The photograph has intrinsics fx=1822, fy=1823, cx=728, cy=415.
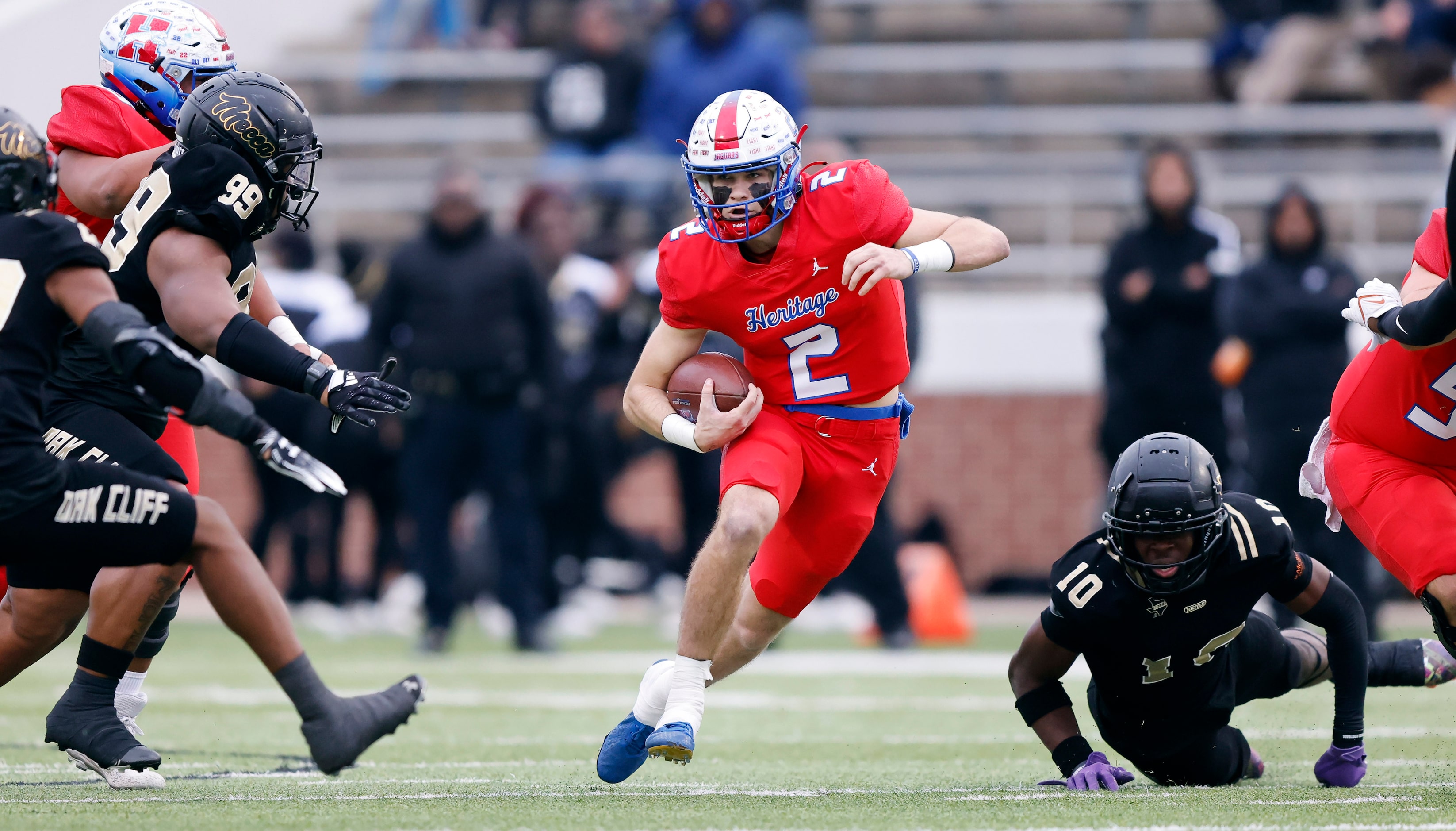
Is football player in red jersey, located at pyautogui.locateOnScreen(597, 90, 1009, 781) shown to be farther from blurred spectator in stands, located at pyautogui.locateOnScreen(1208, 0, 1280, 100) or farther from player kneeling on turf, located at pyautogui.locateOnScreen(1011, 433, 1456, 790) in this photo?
blurred spectator in stands, located at pyautogui.locateOnScreen(1208, 0, 1280, 100)

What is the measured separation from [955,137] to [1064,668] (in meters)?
10.2

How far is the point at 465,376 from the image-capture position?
31.6 ft

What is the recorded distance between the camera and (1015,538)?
43.0ft

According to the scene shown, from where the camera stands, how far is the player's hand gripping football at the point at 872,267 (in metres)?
4.80

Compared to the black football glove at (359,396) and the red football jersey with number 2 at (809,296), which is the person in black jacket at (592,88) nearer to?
the red football jersey with number 2 at (809,296)

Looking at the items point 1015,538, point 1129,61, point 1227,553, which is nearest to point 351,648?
point 1015,538

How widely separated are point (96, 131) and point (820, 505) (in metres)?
2.36

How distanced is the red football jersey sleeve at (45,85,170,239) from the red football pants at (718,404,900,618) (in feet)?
6.54

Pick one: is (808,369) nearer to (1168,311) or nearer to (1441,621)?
(1441,621)

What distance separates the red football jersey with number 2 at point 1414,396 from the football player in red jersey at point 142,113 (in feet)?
9.85

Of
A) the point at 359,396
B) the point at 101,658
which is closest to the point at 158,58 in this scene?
the point at 359,396

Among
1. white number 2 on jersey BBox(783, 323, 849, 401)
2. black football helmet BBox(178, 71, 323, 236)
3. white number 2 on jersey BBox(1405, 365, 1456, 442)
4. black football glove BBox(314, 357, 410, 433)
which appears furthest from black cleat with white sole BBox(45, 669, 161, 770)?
white number 2 on jersey BBox(1405, 365, 1456, 442)

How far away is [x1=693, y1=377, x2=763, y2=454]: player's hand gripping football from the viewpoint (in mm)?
5012

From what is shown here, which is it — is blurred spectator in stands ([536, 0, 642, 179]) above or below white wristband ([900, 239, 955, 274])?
below
